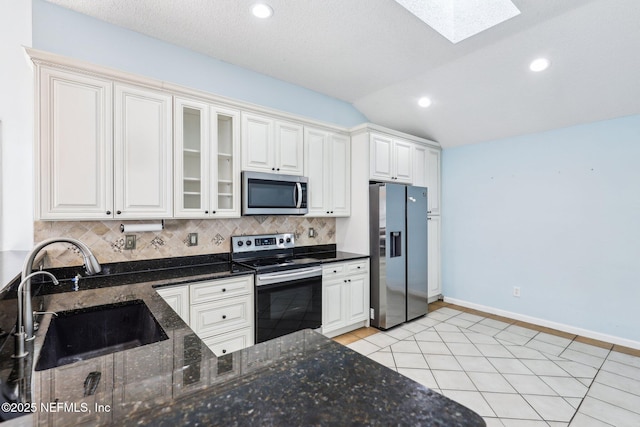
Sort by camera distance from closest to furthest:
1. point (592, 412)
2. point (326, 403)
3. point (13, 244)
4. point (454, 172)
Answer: point (326, 403), point (592, 412), point (13, 244), point (454, 172)

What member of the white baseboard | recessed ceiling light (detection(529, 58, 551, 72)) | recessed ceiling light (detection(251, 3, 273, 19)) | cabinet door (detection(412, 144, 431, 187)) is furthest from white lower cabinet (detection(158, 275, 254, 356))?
recessed ceiling light (detection(529, 58, 551, 72))

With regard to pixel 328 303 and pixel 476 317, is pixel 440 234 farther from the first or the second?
pixel 328 303

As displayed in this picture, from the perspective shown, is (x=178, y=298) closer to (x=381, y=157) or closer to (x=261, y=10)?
(x=261, y=10)

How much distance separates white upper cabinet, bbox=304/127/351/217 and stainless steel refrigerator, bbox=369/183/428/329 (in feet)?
1.18

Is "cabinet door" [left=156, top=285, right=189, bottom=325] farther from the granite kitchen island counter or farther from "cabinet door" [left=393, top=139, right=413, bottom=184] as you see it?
"cabinet door" [left=393, top=139, right=413, bottom=184]

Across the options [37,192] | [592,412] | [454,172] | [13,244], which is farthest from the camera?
[454,172]

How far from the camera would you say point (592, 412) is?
2115 mm

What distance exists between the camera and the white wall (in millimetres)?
2275

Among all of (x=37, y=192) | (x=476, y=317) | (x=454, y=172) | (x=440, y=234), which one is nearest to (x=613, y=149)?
(x=454, y=172)

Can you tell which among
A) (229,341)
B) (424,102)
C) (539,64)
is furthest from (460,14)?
(229,341)

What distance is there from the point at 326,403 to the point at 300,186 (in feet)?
8.65

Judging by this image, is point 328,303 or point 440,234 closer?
point 328,303

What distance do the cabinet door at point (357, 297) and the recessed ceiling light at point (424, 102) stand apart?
2.25 m

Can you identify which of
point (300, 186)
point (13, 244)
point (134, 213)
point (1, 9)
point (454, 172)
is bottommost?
point (13, 244)
